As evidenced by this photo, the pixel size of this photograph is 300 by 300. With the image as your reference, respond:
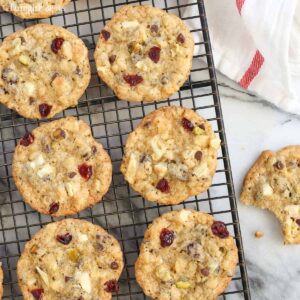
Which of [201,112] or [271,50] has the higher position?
[271,50]

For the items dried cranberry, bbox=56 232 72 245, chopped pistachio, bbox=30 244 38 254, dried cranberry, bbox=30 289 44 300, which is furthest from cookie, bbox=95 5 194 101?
dried cranberry, bbox=30 289 44 300

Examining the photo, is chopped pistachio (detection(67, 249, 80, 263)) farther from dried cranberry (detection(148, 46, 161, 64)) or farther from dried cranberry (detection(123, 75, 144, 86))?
dried cranberry (detection(148, 46, 161, 64))

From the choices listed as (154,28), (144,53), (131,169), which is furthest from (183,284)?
(154,28)

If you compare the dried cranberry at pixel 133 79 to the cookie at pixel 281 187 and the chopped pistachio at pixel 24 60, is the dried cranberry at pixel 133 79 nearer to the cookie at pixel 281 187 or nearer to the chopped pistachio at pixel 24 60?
the chopped pistachio at pixel 24 60

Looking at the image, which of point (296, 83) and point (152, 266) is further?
point (296, 83)

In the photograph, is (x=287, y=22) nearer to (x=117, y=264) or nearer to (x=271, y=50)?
→ (x=271, y=50)

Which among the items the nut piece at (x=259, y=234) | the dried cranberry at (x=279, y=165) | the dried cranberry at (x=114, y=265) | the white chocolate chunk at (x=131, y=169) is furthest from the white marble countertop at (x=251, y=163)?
the dried cranberry at (x=114, y=265)

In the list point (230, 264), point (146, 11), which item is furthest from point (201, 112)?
point (230, 264)
